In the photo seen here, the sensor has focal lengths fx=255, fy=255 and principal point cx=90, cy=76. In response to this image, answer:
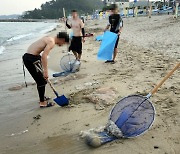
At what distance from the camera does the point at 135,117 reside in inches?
135

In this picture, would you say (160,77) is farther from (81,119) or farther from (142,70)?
(81,119)

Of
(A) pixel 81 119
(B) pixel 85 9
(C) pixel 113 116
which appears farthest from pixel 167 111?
(B) pixel 85 9

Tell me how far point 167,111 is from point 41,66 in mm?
2393

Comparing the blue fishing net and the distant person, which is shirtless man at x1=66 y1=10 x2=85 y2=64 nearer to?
the distant person

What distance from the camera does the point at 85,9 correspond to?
482 feet

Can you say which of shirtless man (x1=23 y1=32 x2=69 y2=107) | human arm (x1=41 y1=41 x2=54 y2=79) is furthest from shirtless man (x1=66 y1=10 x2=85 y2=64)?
human arm (x1=41 y1=41 x2=54 y2=79)

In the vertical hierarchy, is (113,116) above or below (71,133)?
above

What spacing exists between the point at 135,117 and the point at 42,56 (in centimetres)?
205

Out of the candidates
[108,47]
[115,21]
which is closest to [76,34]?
[108,47]

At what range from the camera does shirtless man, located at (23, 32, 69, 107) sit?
4531mm

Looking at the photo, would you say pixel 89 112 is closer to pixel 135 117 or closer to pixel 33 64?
pixel 135 117

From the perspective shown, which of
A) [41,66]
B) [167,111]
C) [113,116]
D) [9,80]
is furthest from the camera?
[9,80]

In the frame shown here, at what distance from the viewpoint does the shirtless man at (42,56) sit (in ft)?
14.9

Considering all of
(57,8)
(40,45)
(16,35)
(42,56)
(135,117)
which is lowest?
(16,35)
